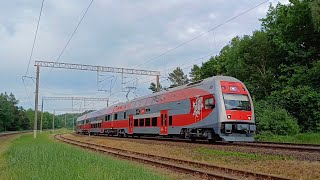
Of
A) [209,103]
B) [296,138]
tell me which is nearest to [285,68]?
[296,138]

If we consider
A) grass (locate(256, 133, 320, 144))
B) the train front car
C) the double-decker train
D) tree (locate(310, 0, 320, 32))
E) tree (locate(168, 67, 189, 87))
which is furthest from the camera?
tree (locate(168, 67, 189, 87))

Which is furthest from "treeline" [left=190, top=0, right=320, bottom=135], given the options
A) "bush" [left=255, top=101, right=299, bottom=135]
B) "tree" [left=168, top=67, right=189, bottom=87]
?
"tree" [left=168, top=67, right=189, bottom=87]

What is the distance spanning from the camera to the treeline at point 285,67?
3149 centimetres

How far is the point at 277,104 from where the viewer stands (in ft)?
113

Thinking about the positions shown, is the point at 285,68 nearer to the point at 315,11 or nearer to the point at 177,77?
the point at 315,11

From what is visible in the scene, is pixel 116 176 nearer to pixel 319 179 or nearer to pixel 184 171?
pixel 184 171

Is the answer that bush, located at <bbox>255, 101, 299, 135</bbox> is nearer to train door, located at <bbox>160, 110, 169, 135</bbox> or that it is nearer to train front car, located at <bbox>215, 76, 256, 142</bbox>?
train front car, located at <bbox>215, 76, 256, 142</bbox>

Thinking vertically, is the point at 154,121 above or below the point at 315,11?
below

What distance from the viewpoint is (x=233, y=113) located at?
22.3 meters

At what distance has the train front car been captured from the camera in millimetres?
21891

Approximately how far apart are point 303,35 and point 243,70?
29.1ft

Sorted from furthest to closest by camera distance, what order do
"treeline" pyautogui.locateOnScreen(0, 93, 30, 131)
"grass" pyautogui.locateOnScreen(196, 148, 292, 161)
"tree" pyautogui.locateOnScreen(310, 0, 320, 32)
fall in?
1. "treeline" pyautogui.locateOnScreen(0, 93, 30, 131)
2. "tree" pyautogui.locateOnScreen(310, 0, 320, 32)
3. "grass" pyautogui.locateOnScreen(196, 148, 292, 161)

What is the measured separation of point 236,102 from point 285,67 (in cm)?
1812

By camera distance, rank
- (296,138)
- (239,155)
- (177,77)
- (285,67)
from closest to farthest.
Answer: (239,155), (296,138), (285,67), (177,77)
